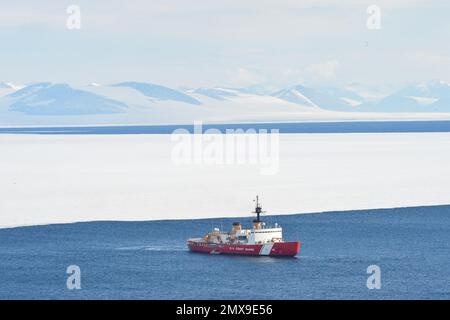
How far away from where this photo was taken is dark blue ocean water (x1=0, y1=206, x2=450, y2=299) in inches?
1144

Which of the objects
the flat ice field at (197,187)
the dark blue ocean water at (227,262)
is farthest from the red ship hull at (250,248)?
the flat ice field at (197,187)

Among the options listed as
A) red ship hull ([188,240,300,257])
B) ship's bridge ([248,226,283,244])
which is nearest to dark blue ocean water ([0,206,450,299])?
red ship hull ([188,240,300,257])

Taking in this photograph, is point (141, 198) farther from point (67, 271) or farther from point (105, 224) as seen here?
point (67, 271)

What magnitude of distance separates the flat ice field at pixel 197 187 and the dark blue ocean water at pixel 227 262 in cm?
316

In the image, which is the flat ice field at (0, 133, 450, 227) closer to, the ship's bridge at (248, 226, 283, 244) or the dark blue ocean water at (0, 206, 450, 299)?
the dark blue ocean water at (0, 206, 450, 299)

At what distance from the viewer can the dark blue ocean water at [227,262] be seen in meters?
29.0

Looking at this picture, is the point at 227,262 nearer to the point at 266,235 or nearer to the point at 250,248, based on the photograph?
the point at 250,248

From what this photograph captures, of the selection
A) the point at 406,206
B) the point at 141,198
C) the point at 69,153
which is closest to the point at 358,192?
the point at 406,206

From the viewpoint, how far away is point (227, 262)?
117ft

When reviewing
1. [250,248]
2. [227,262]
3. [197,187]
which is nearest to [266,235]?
[250,248]

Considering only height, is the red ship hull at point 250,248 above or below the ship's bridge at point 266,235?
below

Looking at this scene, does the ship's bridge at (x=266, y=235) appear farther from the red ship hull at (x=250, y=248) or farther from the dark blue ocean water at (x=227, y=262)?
the dark blue ocean water at (x=227, y=262)
